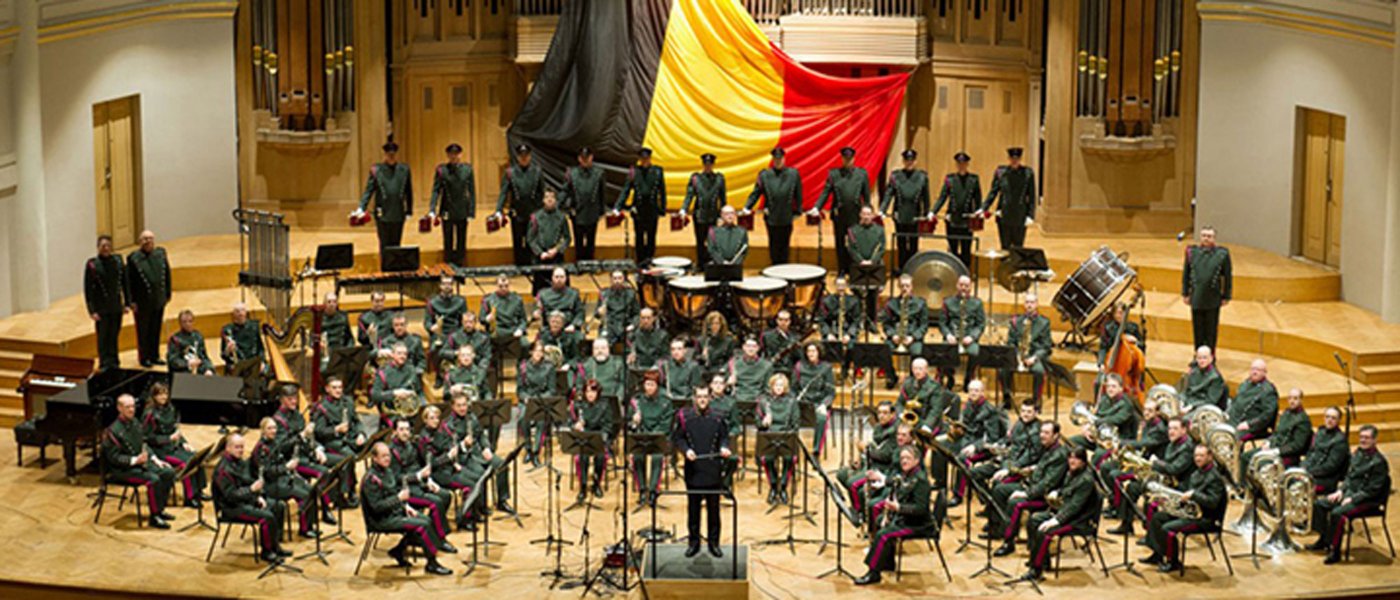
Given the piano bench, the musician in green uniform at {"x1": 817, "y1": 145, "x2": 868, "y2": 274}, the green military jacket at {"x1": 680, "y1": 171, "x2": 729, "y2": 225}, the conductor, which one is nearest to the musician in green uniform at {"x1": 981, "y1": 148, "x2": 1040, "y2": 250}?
the musician in green uniform at {"x1": 817, "y1": 145, "x2": 868, "y2": 274}

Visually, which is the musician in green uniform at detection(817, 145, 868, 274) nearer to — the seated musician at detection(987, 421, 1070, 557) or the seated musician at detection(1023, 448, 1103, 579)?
the seated musician at detection(987, 421, 1070, 557)

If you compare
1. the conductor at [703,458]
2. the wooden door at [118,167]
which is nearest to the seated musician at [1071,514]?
the conductor at [703,458]

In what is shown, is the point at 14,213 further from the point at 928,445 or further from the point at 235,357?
the point at 928,445

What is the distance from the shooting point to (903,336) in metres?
18.2

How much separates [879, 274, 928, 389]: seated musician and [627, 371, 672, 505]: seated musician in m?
2.46

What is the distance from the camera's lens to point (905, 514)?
48.2 ft

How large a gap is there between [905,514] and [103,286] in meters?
7.01

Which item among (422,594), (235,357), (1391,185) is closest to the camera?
(422,594)

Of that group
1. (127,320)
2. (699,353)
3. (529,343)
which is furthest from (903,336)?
(127,320)

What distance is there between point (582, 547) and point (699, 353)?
2814 millimetres

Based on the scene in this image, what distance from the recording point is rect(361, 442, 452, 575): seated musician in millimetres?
14812

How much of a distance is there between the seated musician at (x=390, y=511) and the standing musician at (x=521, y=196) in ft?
17.8

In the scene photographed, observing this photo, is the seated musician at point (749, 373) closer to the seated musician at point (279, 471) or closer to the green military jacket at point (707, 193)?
the green military jacket at point (707, 193)

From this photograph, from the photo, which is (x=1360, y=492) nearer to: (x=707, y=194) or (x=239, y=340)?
(x=707, y=194)
